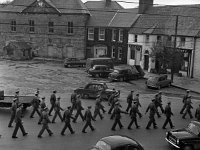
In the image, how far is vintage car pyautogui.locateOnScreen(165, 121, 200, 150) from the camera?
54.8 ft

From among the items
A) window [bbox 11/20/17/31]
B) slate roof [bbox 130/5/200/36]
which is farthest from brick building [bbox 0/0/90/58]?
slate roof [bbox 130/5/200/36]

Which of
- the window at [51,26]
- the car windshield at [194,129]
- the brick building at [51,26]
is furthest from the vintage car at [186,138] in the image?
the window at [51,26]

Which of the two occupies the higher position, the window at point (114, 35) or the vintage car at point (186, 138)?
the window at point (114, 35)

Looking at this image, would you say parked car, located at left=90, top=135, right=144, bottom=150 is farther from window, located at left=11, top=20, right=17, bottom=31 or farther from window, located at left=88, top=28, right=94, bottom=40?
window, located at left=11, top=20, right=17, bottom=31

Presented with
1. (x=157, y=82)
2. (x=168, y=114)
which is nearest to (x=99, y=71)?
(x=157, y=82)

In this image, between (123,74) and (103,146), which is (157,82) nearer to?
(123,74)

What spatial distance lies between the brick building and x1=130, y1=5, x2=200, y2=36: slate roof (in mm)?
10010

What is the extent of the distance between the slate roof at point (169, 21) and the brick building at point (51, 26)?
1001 cm

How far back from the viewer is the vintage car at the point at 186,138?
16.7 meters

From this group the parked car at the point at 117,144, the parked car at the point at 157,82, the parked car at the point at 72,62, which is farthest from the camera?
the parked car at the point at 72,62

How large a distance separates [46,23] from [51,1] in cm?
368

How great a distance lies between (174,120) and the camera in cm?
2306

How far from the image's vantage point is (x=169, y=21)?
46688mm

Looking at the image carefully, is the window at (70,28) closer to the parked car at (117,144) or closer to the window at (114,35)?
the window at (114,35)
